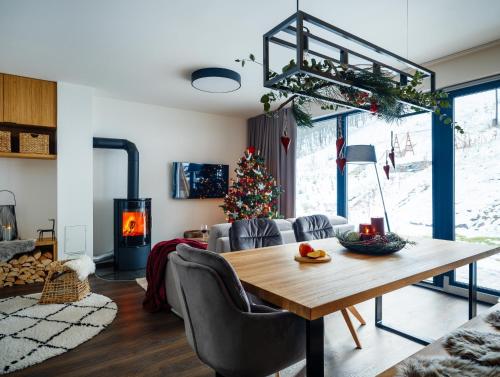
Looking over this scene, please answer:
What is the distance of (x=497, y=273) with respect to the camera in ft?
10.8

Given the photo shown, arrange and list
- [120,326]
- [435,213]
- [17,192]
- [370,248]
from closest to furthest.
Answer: [370,248] → [120,326] → [435,213] → [17,192]

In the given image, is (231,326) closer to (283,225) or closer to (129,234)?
(283,225)

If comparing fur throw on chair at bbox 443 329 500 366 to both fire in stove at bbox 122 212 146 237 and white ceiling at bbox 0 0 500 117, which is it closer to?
white ceiling at bbox 0 0 500 117

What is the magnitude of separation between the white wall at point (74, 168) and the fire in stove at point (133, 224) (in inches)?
17.8

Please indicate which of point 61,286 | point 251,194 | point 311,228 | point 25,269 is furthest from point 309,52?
point 25,269

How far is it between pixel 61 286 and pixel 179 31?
274 cm

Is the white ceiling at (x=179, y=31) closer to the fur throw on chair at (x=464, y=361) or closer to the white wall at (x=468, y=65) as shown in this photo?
the white wall at (x=468, y=65)

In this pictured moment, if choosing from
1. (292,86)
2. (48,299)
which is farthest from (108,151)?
(292,86)

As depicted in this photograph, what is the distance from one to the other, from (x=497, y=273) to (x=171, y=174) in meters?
4.65

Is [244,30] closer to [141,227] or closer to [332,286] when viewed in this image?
[332,286]

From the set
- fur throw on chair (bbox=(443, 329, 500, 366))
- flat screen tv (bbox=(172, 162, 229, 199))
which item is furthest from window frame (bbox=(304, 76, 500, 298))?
flat screen tv (bbox=(172, 162, 229, 199))

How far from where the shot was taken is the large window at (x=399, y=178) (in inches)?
154

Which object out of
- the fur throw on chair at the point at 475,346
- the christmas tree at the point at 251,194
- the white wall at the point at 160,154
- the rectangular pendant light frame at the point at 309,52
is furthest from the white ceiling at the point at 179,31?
the fur throw on chair at the point at 475,346

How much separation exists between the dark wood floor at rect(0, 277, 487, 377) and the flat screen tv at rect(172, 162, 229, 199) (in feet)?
8.26
